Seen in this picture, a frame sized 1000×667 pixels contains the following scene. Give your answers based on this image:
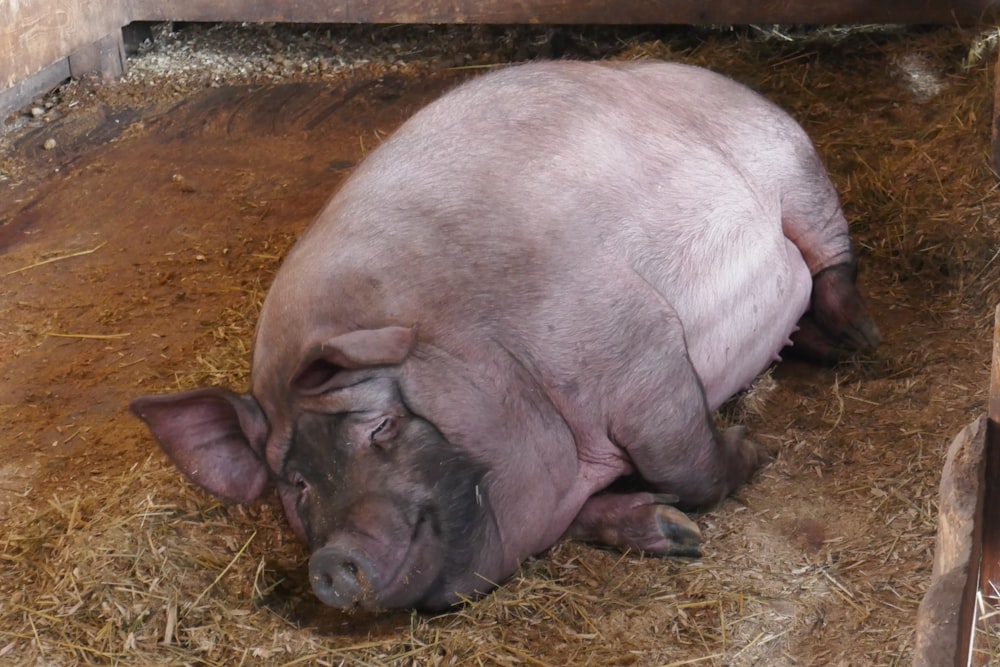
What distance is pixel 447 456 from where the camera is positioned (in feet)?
11.0

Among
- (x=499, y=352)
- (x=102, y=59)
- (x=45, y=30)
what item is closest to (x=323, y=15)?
(x=102, y=59)

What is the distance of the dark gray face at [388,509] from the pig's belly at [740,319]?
3.33 feet

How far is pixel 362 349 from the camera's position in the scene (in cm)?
318

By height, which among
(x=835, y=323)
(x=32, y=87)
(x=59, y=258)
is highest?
(x=835, y=323)

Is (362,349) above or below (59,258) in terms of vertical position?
above

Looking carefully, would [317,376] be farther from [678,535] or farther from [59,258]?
[59,258]

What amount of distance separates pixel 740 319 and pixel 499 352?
109 centimetres

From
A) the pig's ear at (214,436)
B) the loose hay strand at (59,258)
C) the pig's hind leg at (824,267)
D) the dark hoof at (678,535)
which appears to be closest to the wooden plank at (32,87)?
the loose hay strand at (59,258)

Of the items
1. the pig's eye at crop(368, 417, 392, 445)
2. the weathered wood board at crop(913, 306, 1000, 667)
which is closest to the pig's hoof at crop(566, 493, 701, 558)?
the pig's eye at crop(368, 417, 392, 445)

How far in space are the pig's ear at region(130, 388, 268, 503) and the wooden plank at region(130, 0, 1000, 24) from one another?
13.2ft

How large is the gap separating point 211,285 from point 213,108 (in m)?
2.11

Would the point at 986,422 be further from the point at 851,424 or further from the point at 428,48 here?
the point at 428,48

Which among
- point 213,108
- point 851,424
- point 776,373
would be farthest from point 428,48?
point 851,424

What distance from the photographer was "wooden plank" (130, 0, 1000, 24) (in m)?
6.22
